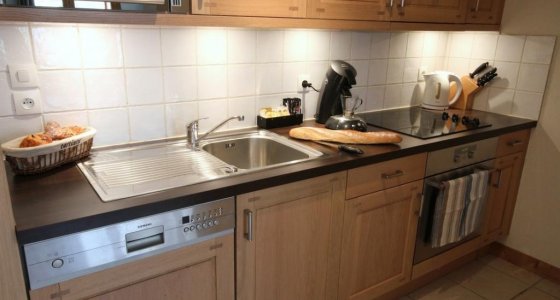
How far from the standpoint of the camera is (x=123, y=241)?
1146 millimetres

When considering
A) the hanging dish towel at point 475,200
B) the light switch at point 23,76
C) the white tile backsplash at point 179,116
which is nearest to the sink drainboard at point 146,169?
the white tile backsplash at point 179,116

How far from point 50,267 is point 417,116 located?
1973 mm

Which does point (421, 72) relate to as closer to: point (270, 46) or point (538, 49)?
point (538, 49)

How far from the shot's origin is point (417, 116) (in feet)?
7.84

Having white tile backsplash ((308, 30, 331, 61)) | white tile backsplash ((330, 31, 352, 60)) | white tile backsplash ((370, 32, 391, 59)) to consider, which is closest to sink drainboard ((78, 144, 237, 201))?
white tile backsplash ((308, 30, 331, 61))

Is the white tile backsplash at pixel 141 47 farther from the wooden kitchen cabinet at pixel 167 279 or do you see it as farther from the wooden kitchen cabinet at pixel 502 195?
the wooden kitchen cabinet at pixel 502 195

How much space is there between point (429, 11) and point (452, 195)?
0.90m

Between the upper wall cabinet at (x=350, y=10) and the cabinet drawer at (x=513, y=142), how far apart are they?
974 mm

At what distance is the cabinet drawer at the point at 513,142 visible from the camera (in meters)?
2.25

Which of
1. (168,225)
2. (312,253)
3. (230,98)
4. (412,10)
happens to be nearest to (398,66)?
(412,10)

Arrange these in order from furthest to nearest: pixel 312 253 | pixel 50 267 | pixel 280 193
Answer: pixel 312 253 < pixel 280 193 < pixel 50 267

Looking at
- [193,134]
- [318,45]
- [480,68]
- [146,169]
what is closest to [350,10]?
[318,45]

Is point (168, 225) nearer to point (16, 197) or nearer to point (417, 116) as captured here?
point (16, 197)

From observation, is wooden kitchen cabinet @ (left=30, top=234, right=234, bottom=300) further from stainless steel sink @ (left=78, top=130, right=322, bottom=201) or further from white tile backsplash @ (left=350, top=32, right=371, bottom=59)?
white tile backsplash @ (left=350, top=32, right=371, bottom=59)
